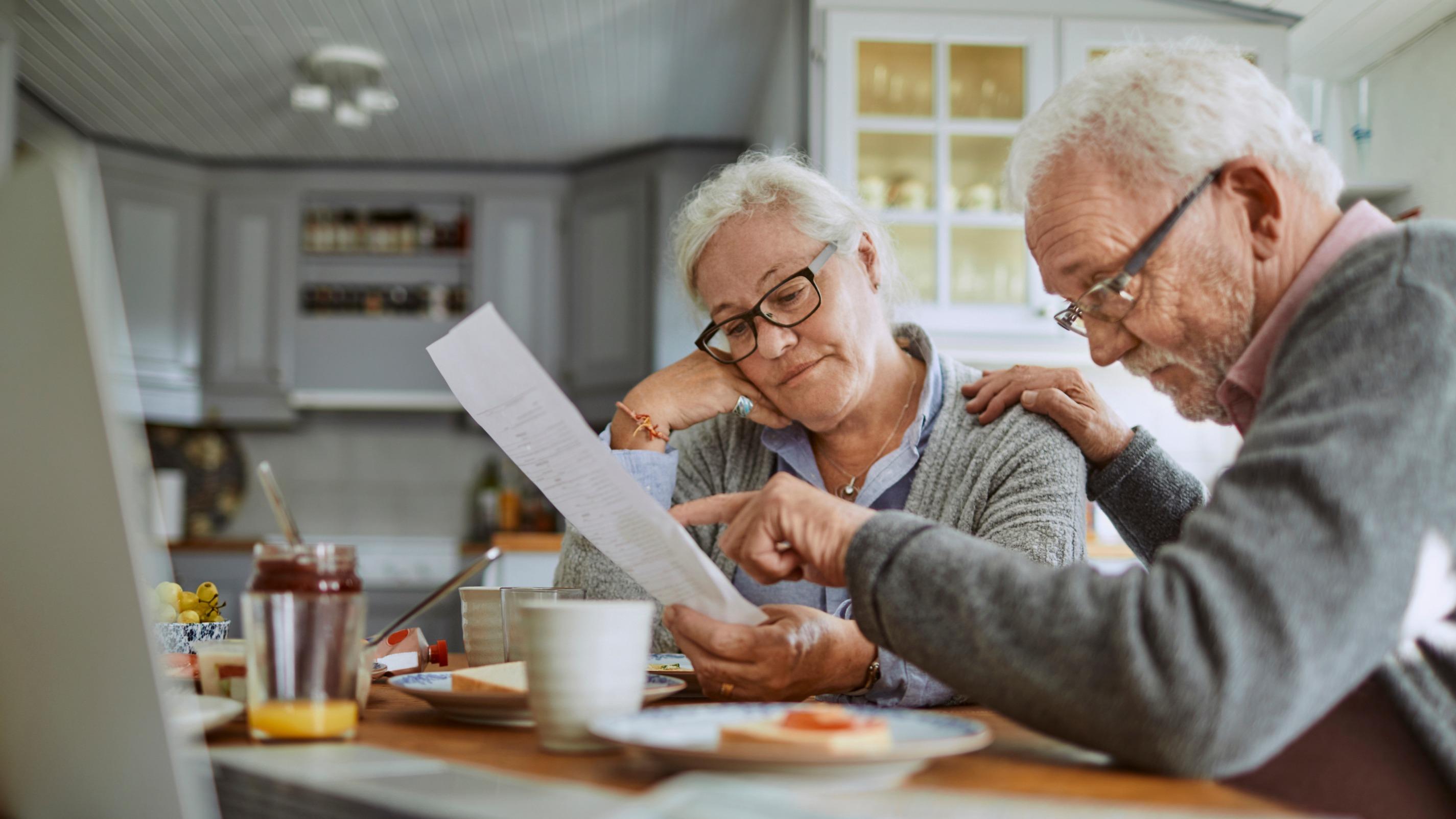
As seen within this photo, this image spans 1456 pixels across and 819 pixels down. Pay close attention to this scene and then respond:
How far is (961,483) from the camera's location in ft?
4.29

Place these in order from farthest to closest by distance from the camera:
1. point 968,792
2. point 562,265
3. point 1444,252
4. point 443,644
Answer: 1. point 562,265
2. point 443,644
3. point 1444,252
4. point 968,792

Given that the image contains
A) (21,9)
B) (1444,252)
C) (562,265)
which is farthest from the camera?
(562,265)

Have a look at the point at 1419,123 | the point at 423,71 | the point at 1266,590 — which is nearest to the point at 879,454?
the point at 1266,590

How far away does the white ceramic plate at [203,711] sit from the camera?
665 mm

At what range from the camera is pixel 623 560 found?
85cm

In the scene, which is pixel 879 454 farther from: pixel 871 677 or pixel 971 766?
pixel 971 766

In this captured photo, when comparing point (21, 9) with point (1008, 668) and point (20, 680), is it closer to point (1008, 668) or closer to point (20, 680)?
point (20, 680)

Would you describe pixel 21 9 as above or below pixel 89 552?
above

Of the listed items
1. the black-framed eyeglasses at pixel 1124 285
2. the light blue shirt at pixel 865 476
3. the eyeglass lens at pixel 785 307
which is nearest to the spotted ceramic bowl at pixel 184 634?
the light blue shirt at pixel 865 476

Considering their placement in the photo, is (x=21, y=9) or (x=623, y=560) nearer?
(x=623, y=560)

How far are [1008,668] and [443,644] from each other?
2.57ft

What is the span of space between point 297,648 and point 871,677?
57cm

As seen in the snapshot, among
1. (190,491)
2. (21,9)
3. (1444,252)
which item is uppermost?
(21,9)

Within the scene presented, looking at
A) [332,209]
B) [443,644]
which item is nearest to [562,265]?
[332,209]
